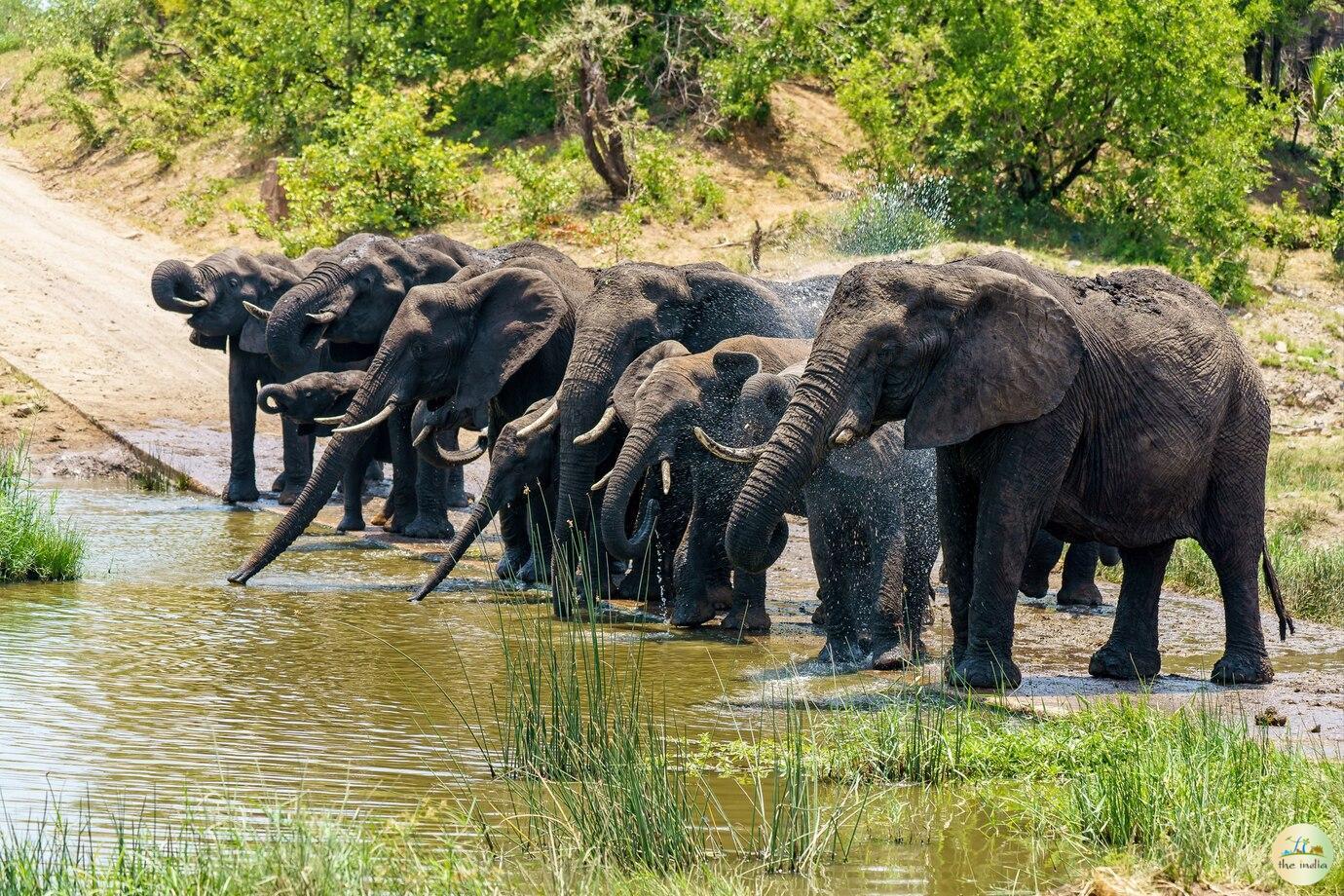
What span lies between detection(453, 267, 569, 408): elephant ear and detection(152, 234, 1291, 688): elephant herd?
0.08 feet

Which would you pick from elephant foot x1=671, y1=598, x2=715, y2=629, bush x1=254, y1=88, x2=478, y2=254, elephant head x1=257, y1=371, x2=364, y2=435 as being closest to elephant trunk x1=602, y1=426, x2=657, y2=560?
elephant foot x1=671, y1=598, x2=715, y2=629

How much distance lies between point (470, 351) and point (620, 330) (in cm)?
203

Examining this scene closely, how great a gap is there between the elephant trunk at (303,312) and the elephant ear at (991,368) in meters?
9.06

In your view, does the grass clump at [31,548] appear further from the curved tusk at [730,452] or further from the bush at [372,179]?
the bush at [372,179]

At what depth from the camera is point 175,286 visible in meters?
20.6

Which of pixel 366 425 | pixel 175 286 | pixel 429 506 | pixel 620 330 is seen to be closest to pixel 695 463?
pixel 620 330

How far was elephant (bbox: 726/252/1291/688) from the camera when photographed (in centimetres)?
904

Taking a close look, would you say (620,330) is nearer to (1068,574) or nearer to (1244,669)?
(1068,574)

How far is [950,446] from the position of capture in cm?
980

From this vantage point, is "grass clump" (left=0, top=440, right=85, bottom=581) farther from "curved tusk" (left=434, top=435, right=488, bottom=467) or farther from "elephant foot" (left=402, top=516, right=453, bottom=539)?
"elephant foot" (left=402, top=516, right=453, bottom=539)

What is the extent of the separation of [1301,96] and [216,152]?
22180 mm

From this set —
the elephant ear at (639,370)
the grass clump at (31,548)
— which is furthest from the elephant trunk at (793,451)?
the grass clump at (31,548)

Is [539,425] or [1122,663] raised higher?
[539,425]

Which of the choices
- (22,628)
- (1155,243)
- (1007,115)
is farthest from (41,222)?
(22,628)
